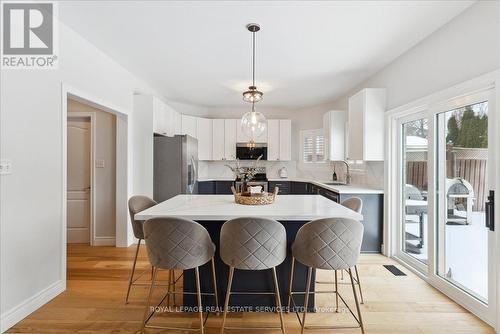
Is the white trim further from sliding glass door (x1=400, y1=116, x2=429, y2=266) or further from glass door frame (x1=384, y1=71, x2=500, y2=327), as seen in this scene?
sliding glass door (x1=400, y1=116, x2=429, y2=266)

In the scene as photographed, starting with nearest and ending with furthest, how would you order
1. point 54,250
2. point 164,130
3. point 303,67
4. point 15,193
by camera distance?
point 15,193 < point 54,250 < point 303,67 < point 164,130

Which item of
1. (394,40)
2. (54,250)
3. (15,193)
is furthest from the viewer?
(394,40)

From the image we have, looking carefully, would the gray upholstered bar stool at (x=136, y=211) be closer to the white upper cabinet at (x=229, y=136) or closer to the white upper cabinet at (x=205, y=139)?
the white upper cabinet at (x=205, y=139)

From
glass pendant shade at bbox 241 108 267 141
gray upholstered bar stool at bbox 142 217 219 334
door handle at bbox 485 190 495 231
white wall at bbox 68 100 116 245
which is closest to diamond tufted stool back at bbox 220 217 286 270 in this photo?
gray upholstered bar stool at bbox 142 217 219 334

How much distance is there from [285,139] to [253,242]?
4.62 meters

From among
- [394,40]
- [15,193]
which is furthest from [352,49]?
[15,193]

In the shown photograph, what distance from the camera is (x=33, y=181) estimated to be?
7.57 ft

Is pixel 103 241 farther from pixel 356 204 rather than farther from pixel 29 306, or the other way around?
pixel 356 204

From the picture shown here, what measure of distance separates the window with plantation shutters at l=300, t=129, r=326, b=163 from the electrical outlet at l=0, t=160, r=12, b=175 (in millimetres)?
4876

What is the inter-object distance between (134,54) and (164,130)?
1.51 m

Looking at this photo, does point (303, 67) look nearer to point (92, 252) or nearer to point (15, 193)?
point (15, 193)

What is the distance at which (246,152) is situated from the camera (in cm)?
610

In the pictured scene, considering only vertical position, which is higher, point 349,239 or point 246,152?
point 246,152

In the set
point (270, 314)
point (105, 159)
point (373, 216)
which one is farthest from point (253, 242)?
point (105, 159)
